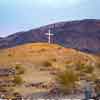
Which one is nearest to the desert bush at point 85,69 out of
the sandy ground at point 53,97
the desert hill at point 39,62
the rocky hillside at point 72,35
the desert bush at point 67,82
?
the desert hill at point 39,62

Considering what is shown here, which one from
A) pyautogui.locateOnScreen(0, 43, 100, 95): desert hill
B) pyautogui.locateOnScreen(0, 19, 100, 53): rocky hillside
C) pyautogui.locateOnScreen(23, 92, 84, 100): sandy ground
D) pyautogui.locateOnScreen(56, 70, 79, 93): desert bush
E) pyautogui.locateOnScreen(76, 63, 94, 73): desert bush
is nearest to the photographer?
pyautogui.locateOnScreen(23, 92, 84, 100): sandy ground

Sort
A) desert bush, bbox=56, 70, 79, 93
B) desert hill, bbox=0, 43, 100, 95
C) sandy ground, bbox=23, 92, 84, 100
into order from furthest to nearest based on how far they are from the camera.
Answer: desert hill, bbox=0, 43, 100, 95 < desert bush, bbox=56, 70, 79, 93 < sandy ground, bbox=23, 92, 84, 100

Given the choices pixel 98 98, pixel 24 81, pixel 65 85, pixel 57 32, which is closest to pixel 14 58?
pixel 24 81

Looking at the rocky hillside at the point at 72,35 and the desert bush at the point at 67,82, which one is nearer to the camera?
the desert bush at the point at 67,82

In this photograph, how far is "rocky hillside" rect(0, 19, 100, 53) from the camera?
4729 inches

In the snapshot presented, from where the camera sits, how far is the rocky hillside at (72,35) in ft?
394

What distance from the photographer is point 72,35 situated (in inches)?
5059

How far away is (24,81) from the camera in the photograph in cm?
4694

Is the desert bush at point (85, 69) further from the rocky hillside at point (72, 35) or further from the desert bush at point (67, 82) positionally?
the rocky hillside at point (72, 35)

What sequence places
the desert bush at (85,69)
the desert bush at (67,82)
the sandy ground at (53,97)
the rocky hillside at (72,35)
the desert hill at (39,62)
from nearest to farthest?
the sandy ground at (53,97)
the desert bush at (67,82)
the desert hill at (39,62)
the desert bush at (85,69)
the rocky hillside at (72,35)

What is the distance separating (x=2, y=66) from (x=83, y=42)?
6087 centimetres

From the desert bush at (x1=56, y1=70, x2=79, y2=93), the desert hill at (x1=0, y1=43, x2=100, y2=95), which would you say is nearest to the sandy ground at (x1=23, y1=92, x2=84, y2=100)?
the desert bush at (x1=56, y1=70, x2=79, y2=93)

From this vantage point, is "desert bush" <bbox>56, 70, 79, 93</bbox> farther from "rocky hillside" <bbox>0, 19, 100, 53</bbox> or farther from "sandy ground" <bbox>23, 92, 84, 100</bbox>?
"rocky hillside" <bbox>0, 19, 100, 53</bbox>

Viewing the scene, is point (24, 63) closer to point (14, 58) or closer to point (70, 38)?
point (14, 58)
